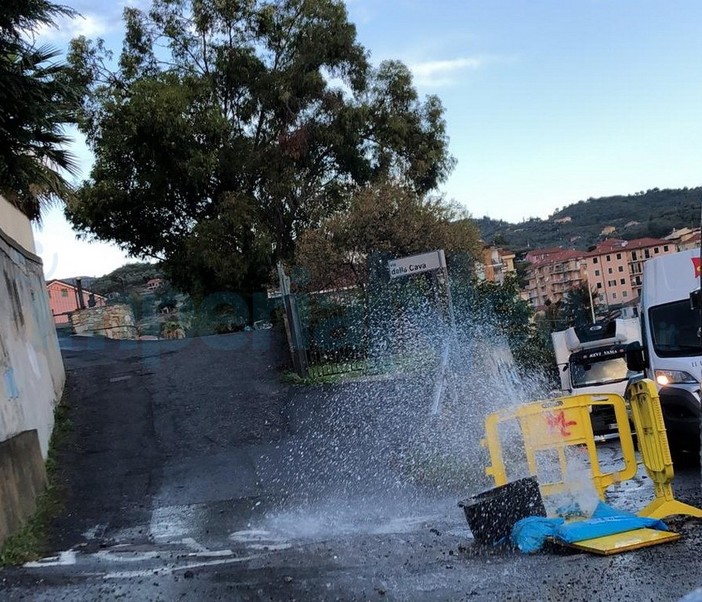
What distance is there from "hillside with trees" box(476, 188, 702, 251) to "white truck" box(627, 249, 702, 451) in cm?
4648

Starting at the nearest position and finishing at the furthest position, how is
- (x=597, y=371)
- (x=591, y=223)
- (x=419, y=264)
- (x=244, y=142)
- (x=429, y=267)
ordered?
1. (x=429, y=267)
2. (x=419, y=264)
3. (x=597, y=371)
4. (x=244, y=142)
5. (x=591, y=223)

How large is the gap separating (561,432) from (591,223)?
84.9 m

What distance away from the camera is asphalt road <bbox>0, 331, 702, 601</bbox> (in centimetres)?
550

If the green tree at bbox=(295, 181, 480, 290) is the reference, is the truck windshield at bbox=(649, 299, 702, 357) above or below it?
below

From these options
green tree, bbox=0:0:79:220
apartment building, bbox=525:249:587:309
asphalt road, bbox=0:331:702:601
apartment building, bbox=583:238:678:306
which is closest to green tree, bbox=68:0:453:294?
asphalt road, bbox=0:331:702:601

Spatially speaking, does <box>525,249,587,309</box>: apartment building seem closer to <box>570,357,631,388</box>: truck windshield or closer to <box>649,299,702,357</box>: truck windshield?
<box>570,357,631,388</box>: truck windshield

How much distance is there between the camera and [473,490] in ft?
29.7

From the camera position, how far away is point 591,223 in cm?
8794

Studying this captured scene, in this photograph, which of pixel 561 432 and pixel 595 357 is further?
pixel 595 357

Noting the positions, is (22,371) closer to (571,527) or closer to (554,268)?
(571,527)

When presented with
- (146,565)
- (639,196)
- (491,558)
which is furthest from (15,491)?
(639,196)

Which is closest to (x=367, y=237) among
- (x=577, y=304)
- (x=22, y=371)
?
(x=22, y=371)

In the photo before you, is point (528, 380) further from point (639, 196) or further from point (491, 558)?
point (639, 196)

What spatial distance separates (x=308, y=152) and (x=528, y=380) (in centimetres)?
1022
